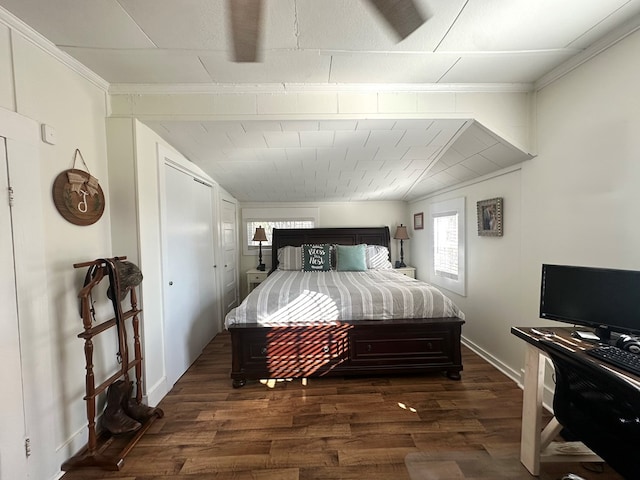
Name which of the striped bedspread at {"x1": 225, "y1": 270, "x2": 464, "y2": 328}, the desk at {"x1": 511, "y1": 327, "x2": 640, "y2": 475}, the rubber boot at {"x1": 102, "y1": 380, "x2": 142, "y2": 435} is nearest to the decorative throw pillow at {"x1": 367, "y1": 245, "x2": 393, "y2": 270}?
the striped bedspread at {"x1": 225, "y1": 270, "x2": 464, "y2": 328}

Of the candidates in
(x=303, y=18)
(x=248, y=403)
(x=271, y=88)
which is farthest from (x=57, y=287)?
(x=303, y=18)

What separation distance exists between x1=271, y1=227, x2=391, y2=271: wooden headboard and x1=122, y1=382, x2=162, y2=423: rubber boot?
2.57 m

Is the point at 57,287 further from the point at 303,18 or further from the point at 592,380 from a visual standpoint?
the point at 592,380

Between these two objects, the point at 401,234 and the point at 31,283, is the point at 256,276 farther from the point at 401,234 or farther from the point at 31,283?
the point at 31,283

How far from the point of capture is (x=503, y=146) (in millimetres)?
2104

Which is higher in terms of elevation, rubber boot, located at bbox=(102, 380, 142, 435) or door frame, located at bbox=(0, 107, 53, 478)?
door frame, located at bbox=(0, 107, 53, 478)

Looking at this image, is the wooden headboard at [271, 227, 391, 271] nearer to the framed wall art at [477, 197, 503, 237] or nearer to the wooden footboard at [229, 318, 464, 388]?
the framed wall art at [477, 197, 503, 237]

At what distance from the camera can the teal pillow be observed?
3.71 meters

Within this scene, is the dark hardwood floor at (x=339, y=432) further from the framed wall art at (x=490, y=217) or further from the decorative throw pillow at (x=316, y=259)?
the decorative throw pillow at (x=316, y=259)

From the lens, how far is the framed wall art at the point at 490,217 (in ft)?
7.94

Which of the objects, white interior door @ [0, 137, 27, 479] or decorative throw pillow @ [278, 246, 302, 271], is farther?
decorative throw pillow @ [278, 246, 302, 271]

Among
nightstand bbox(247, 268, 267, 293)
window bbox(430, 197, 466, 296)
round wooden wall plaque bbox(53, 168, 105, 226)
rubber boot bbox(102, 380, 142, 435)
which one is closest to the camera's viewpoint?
round wooden wall plaque bbox(53, 168, 105, 226)

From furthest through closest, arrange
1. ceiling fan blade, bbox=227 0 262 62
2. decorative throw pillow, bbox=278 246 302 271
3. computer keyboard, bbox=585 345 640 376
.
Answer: decorative throw pillow, bbox=278 246 302 271 → ceiling fan blade, bbox=227 0 262 62 → computer keyboard, bbox=585 345 640 376

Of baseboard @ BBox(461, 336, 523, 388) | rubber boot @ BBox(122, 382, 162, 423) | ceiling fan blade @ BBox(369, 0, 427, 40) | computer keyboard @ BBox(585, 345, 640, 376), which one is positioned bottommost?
baseboard @ BBox(461, 336, 523, 388)
